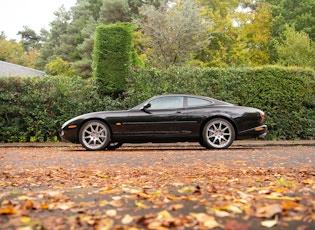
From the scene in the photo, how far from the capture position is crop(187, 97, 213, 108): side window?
33.1ft

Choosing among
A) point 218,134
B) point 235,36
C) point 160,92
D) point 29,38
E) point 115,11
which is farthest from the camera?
point 29,38

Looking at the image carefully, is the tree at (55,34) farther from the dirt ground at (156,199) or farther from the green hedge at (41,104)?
the dirt ground at (156,199)

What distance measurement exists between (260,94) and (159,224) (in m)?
11.5

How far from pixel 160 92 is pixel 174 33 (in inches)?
486

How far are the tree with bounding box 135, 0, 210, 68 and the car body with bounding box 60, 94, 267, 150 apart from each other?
15.0 m

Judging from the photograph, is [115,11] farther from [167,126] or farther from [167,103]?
[167,126]

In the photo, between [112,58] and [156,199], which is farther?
[112,58]

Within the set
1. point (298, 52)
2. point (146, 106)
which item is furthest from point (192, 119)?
point (298, 52)

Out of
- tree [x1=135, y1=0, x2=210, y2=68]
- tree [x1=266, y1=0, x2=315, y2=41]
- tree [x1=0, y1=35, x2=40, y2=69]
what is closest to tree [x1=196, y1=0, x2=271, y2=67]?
tree [x1=266, y1=0, x2=315, y2=41]

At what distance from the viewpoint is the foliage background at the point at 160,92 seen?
1318 cm

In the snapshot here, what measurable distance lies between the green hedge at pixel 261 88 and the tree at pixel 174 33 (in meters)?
11.3

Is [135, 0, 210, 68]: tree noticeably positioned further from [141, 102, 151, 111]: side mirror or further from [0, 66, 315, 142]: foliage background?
[141, 102, 151, 111]: side mirror

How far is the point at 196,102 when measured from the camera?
1012 cm

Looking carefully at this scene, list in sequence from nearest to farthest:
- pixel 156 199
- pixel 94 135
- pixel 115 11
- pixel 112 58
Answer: pixel 156 199 → pixel 94 135 → pixel 112 58 → pixel 115 11
